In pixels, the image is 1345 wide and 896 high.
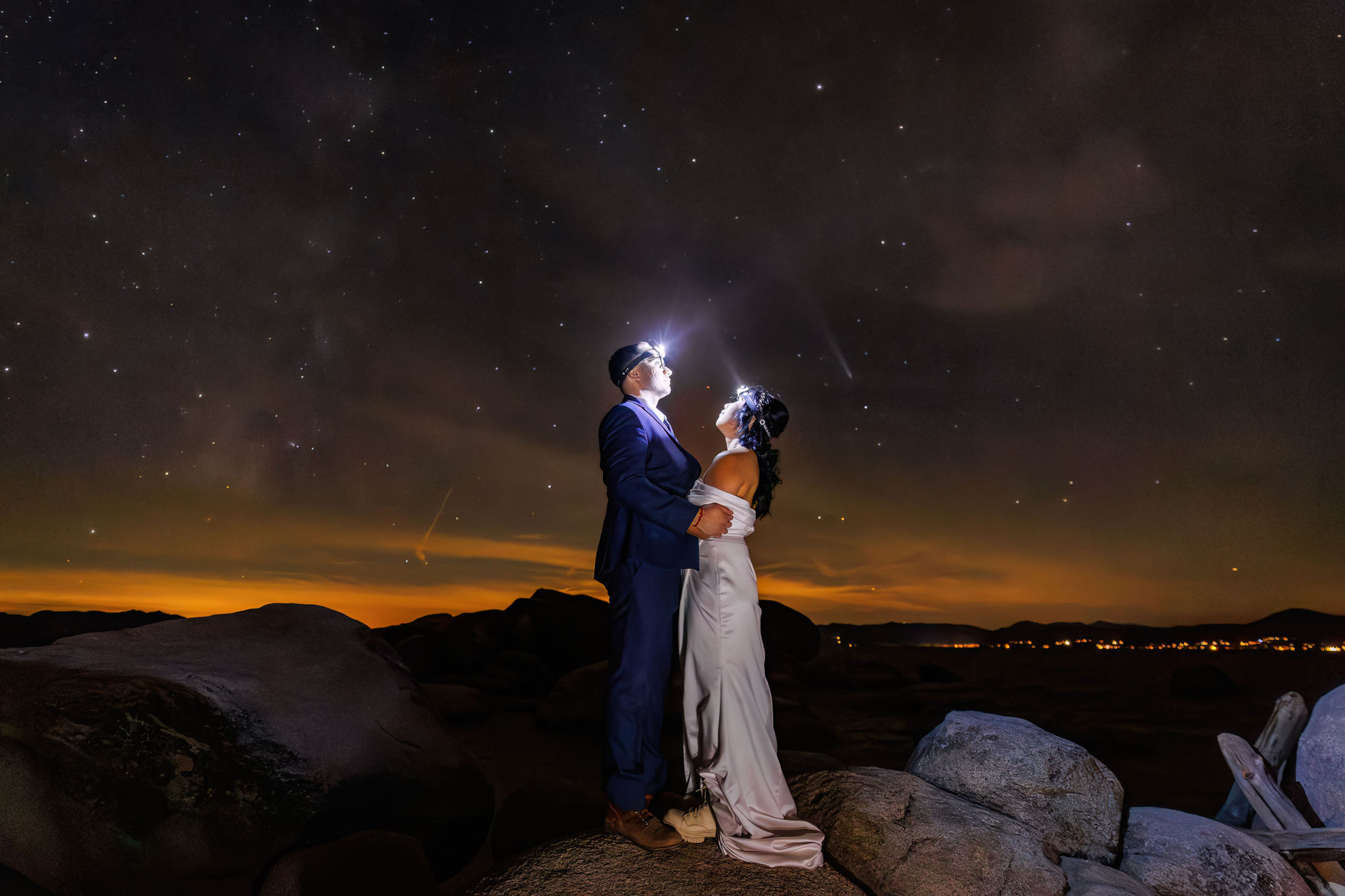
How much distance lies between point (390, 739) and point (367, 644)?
1.05m

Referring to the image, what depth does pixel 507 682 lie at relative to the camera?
43.7 ft

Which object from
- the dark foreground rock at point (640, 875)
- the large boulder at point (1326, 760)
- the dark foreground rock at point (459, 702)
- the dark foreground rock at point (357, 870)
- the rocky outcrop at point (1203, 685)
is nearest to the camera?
the dark foreground rock at point (640, 875)

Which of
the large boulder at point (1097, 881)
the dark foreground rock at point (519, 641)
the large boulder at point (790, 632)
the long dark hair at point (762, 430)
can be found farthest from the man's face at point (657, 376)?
the large boulder at point (790, 632)

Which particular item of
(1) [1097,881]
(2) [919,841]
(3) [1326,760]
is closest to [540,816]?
(2) [919,841]

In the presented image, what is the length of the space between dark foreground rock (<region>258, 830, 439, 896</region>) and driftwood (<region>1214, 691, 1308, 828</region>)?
21.4 feet

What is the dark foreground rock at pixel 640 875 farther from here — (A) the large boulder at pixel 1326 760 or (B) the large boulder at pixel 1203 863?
(A) the large boulder at pixel 1326 760

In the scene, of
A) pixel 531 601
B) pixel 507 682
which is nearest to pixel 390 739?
pixel 507 682

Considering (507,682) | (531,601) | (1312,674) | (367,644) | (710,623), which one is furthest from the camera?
(1312,674)

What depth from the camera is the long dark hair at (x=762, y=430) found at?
14.8 feet

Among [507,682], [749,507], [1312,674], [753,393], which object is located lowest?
[1312,674]

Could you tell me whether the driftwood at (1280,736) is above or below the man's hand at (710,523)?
below

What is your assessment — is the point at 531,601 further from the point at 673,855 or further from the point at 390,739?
the point at 673,855

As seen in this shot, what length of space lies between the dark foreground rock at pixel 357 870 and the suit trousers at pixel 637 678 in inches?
62.2

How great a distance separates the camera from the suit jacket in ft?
13.3
